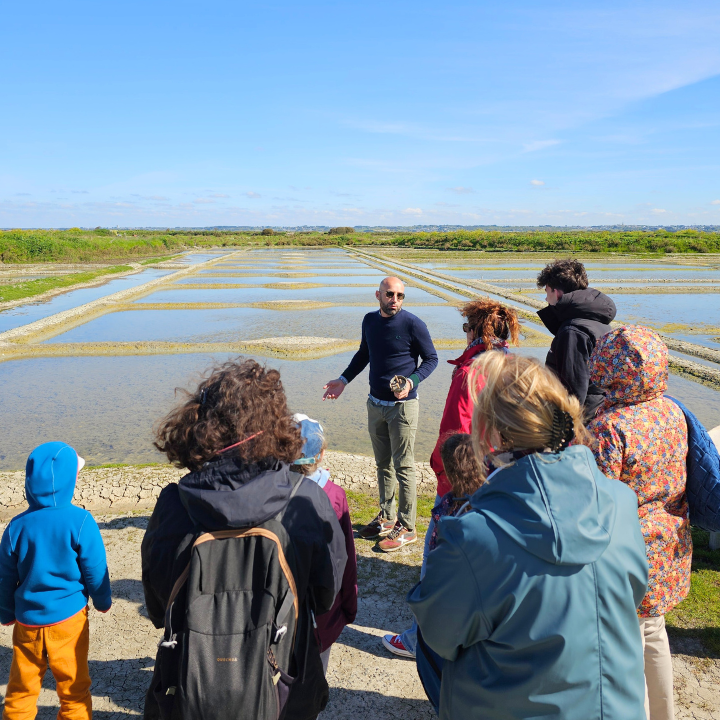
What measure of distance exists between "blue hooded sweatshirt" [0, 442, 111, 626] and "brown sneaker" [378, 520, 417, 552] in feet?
7.58

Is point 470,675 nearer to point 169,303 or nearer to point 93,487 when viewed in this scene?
point 93,487

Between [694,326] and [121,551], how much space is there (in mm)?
16654

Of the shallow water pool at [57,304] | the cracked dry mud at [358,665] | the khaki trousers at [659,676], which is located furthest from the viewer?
the shallow water pool at [57,304]

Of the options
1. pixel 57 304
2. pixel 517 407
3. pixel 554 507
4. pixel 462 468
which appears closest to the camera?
pixel 554 507

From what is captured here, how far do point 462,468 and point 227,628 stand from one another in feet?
3.32

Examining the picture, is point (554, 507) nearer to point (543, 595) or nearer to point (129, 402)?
point (543, 595)

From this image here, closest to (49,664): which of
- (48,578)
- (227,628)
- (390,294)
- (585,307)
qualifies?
(48,578)

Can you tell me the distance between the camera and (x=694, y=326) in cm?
1600

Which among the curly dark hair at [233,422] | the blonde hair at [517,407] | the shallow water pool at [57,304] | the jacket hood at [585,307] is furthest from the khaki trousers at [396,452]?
the shallow water pool at [57,304]

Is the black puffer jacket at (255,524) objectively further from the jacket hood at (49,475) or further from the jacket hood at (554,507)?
the jacket hood at (49,475)

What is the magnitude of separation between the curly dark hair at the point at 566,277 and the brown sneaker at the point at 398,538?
2.16 metres

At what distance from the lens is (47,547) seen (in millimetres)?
2309

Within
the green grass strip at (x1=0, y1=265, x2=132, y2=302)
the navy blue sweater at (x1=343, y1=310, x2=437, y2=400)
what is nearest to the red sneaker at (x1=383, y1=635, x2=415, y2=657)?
the navy blue sweater at (x1=343, y1=310, x2=437, y2=400)

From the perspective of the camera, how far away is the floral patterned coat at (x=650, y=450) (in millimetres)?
2258
